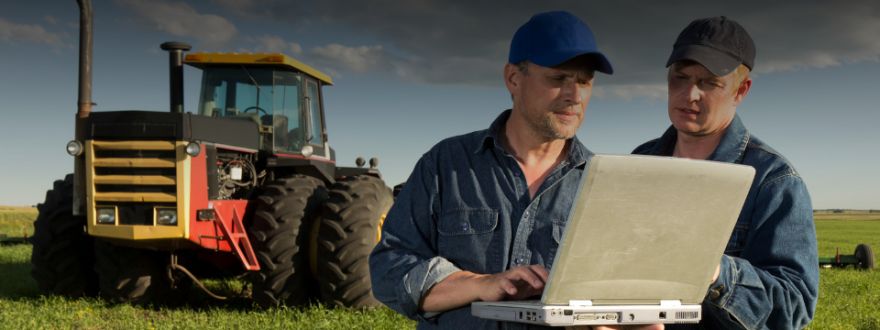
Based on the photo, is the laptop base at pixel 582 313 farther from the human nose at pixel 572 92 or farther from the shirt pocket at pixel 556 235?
the human nose at pixel 572 92

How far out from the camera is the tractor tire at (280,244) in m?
6.85

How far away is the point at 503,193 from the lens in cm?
225

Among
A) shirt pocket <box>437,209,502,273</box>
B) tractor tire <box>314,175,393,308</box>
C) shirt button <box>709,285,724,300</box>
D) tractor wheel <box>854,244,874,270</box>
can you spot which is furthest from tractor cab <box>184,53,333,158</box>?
tractor wheel <box>854,244,874,270</box>

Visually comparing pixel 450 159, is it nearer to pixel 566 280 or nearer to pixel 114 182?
pixel 566 280

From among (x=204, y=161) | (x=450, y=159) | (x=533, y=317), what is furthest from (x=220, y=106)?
(x=533, y=317)

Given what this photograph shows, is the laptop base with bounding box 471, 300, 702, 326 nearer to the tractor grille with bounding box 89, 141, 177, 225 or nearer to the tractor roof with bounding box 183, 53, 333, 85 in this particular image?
the tractor grille with bounding box 89, 141, 177, 225

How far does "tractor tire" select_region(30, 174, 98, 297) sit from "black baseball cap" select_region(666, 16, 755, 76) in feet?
22.7

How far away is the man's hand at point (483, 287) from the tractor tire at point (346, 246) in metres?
4.79

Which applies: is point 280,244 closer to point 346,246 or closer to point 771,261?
point 346,246

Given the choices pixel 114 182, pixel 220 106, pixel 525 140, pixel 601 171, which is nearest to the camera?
pixel 601 171

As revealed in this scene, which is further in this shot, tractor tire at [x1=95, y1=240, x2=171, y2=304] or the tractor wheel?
the tractor wheel

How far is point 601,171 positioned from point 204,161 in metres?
5.87

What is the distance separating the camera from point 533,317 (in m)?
1.77

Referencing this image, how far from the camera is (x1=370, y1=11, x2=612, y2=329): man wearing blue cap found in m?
2.18
